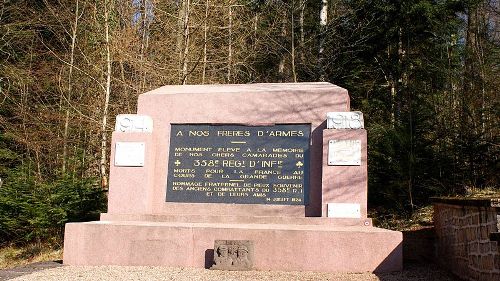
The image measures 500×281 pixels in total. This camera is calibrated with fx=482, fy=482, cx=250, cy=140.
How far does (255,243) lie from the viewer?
604 cm

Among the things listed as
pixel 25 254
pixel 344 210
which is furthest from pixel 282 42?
pixel 344 210

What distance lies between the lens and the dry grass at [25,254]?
10.3m

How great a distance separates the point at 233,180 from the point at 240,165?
247 millimetres

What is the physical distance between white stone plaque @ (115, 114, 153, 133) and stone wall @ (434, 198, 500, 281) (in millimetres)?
4420

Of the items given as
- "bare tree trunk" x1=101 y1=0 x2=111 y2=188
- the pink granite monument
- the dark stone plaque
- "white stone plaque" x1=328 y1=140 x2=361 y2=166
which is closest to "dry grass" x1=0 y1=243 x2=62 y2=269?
"bare tree trunk" x1=101 y1=0 x2=111 y2=188

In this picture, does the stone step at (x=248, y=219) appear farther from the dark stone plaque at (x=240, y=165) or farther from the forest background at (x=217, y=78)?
the forest background at (x=217, y=78)

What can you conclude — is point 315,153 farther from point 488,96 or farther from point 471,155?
point 488,96

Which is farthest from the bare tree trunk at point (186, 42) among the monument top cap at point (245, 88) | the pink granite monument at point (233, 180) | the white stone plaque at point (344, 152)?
the white stone plaque at point (344, 152)

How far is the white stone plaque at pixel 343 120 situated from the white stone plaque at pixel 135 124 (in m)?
2.73

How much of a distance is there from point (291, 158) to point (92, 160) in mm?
7912

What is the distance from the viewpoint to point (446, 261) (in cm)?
629

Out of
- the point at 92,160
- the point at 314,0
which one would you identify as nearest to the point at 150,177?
the point at 92,160

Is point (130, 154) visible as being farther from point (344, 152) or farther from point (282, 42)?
point (282, 42)

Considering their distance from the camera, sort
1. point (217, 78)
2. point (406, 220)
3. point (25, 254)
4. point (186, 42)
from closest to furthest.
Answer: point (406, 220), point (25, 254), point (186, 42), point (217, 78)
